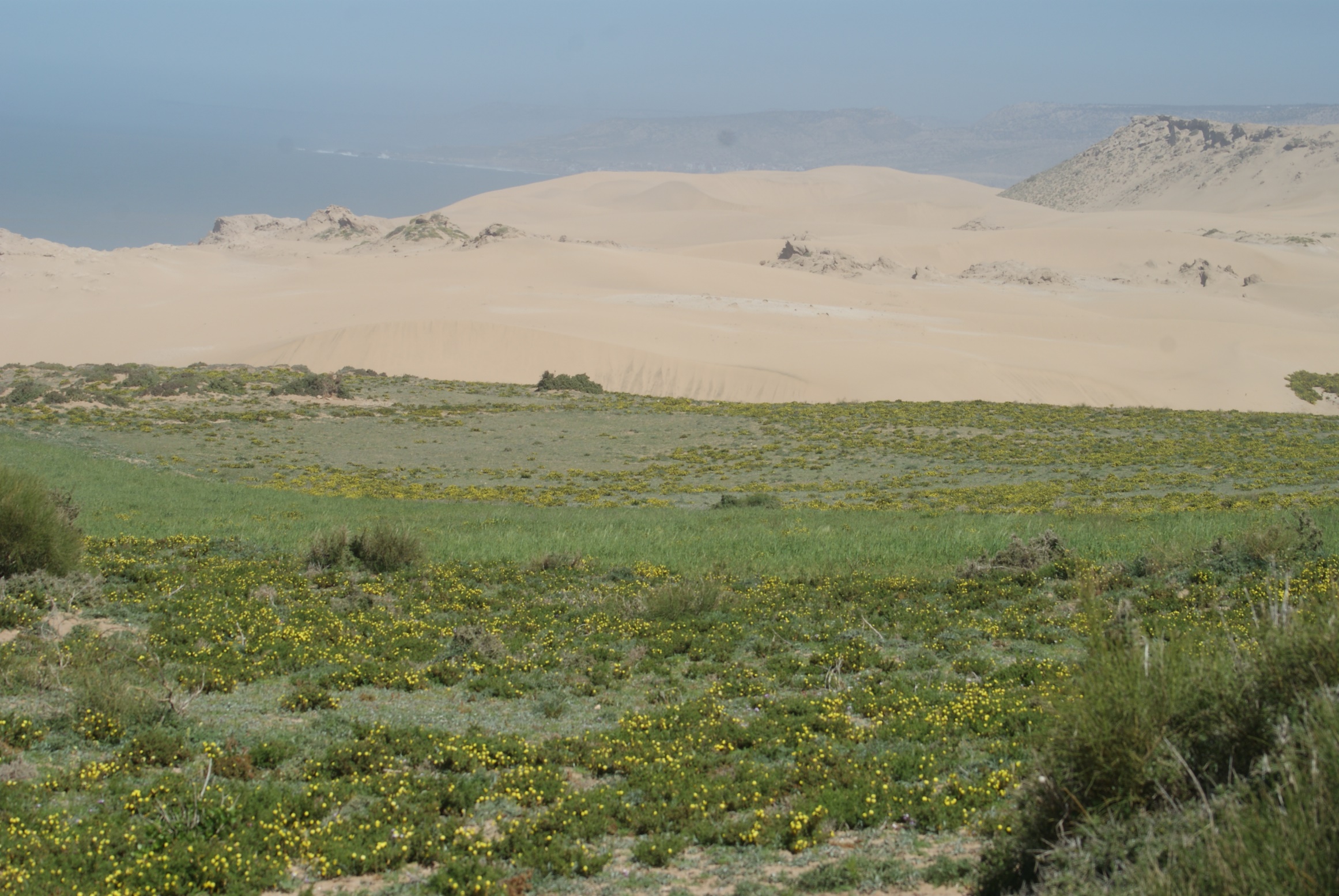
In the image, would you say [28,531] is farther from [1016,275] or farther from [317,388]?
[1016,275]

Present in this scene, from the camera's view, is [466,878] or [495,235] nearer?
[466,878]

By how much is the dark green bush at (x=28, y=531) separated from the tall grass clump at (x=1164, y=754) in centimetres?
1214

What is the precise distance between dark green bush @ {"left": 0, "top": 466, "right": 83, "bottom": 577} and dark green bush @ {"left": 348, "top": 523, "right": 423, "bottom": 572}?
3.87 m

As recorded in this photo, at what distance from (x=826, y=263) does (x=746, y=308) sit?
23.8 metres

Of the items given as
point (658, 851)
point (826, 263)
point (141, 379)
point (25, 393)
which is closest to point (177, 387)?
point (141, 379)

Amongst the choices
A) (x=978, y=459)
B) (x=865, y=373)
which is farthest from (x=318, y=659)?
(x=865, y=373)

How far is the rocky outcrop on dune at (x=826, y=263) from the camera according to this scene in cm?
8969

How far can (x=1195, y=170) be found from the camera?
15700cm

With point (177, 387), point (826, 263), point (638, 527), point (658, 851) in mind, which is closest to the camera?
point (658, 851)

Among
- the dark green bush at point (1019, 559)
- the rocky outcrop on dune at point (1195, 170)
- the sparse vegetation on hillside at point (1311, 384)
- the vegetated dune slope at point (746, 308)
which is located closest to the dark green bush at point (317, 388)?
the vegetated dune slope at point (746, 308)

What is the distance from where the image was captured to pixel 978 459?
31812mm

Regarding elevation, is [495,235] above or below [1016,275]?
above

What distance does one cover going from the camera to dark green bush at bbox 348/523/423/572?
49.3ft

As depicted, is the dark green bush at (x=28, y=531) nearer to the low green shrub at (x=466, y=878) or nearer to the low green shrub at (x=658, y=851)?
the low green shrub at (x=466, y=878)
